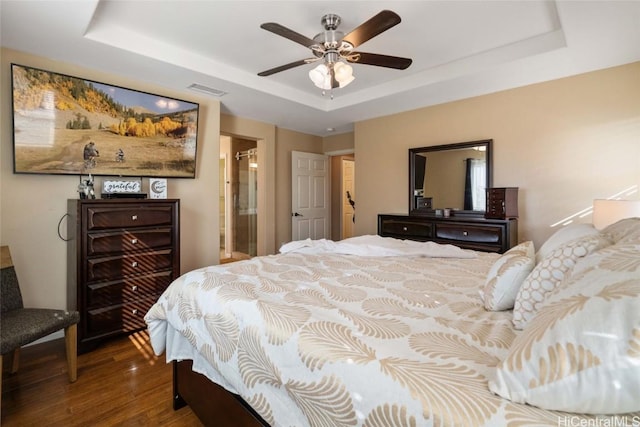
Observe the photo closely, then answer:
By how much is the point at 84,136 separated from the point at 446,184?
3897 millimetres

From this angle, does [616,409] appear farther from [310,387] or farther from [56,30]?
[56,30]

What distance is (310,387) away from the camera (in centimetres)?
94

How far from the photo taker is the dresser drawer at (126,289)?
2520mm

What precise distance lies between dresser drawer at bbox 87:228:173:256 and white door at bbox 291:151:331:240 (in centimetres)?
265

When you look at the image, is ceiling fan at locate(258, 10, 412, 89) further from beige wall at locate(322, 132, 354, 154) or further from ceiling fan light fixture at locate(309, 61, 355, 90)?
beige wall at locate(322, 132, 354, 154)

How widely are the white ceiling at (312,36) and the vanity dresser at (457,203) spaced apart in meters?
0.74

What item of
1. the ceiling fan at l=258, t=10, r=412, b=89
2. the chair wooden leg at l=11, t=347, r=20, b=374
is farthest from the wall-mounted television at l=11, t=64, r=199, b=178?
the ceiling fan at l=258, t=10, r=412, b=89

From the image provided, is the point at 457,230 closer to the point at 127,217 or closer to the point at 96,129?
the point at 127,217

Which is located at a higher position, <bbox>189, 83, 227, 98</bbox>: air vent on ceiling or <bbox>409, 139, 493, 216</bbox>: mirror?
<bbox>189, 83, 227, 98</bbox>: air vent on ceiling

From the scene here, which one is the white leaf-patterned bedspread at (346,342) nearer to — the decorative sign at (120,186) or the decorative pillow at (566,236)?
the decorative pillow at (566,236)

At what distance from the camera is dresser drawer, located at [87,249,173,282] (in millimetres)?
2523

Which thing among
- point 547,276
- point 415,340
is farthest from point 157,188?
point 547,276

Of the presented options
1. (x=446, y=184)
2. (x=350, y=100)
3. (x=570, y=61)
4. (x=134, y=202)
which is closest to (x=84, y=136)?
(x=134, y=202)

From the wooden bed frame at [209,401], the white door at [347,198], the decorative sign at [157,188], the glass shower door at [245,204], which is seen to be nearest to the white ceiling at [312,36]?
the decorative sign at [157,188]
